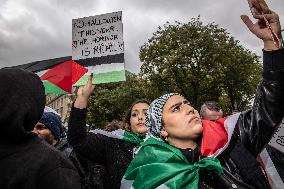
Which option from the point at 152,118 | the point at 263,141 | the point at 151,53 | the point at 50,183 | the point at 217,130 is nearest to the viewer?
the point at 50,183

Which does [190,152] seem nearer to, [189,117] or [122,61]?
[189,117]

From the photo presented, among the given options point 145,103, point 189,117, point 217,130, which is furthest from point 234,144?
point 145,103

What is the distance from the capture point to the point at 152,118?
10.00 feet

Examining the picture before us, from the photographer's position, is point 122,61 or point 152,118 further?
point 122,61

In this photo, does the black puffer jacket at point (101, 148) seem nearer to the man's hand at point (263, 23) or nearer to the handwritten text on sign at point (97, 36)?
the handwritten text on sign at point (97, 36)

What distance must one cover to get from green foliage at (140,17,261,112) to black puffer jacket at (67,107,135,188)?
26.2 meters

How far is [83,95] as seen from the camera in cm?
374

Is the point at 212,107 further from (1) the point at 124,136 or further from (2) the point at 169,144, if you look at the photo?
(2) the point at 169,144

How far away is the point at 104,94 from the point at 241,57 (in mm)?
15214

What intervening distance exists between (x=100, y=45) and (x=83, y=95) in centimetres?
98

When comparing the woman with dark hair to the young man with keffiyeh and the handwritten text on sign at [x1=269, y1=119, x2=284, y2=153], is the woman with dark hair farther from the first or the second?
the handwritten text on sign at [x1=269, y1=119, x2=284, y2=153]

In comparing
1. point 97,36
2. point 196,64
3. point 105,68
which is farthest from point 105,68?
point 196,64

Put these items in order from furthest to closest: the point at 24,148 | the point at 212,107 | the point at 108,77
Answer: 1. the point at 212,107
2. the point at 108,77
3. the point at 24,148

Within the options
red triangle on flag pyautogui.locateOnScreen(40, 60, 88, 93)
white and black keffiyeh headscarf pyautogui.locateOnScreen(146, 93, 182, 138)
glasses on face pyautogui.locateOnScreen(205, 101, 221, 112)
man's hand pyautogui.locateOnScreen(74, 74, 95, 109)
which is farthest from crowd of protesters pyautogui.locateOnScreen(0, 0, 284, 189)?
glasses on face pyautogui.locateOnScreen(205, 101, 221, 112)
